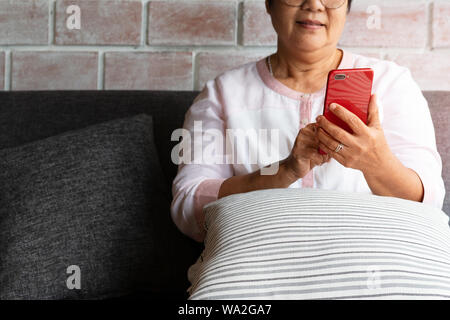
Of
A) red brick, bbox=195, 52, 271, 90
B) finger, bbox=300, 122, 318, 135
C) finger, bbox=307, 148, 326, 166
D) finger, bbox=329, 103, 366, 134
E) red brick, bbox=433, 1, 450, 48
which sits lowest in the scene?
finger, bbox=307, 148, 326, 166

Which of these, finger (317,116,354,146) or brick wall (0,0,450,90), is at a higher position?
brick wall (0,0,450,90)

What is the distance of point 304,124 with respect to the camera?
1143 millimetres

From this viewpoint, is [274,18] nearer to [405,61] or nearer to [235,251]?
[405,61]

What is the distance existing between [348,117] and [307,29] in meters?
0.32

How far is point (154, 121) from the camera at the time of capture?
4.43 ft

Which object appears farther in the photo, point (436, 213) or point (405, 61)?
point (405, 61)

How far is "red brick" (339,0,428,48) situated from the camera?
4.90 ft

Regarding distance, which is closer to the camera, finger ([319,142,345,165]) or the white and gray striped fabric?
the white and gray striped fabric

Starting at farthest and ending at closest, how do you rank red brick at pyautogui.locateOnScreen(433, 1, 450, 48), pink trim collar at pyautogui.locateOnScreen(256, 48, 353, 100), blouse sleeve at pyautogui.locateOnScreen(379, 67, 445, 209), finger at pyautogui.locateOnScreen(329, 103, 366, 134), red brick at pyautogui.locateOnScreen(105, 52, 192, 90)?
red brick at pyautogui.locateOnScreen(105, 52, 192, 90) → red brick at pyautogui.locateOnScreen(433, 1, 450, 48) → pink trim collar at pyautogui.locateOnScreen(256, 48, 353, 100) → blouse sleeve at pyautogui.locateOnScreen(379, 67, 445, 209) → finger at pyautogui.locateOnScreen(329, 103, 366, 134)

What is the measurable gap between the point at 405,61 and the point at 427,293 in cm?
104

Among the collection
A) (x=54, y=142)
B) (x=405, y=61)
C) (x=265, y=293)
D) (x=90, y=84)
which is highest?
(x=405, y=61)

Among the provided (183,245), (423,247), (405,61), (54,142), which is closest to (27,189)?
(54,142)

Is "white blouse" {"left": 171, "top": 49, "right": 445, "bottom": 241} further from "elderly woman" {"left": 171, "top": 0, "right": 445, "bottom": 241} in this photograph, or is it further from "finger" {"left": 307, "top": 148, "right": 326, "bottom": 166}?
"finger" {"left": 307, "top": 148, "right": 326, "bottom": 166}

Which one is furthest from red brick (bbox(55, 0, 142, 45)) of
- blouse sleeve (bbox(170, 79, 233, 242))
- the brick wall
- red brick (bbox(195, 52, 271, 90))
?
blouse sleeve (bbox(170, 79, 233, 242))
